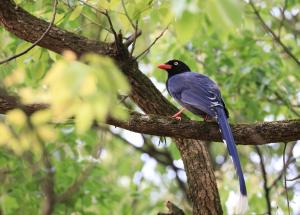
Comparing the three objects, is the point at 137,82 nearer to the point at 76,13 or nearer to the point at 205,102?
the point at 205,102

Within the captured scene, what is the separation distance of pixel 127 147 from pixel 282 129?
23.7 feet

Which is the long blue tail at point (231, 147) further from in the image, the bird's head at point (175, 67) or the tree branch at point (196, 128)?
the bird's head at point (175, 67)

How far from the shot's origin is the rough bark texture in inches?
208

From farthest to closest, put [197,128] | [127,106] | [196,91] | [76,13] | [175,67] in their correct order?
[127,106], [175,67], [196,91], [197,128], [76,13]

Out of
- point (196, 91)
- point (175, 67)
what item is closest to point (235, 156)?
point (196, 91)

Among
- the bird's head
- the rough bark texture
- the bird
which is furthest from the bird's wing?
the bird's head

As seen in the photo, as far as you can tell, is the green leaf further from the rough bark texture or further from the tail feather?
→ the tail feather

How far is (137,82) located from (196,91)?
65 centimetres

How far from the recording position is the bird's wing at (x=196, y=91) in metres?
5.63

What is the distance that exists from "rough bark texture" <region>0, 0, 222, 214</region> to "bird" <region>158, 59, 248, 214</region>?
256 millimetres

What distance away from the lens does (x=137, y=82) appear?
18.5 feet

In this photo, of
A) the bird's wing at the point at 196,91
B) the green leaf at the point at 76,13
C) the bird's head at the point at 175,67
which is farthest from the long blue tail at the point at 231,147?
the bird's head at the point at 175,67

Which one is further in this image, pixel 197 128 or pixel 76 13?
pixel 197 128

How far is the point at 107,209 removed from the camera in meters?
8.28
